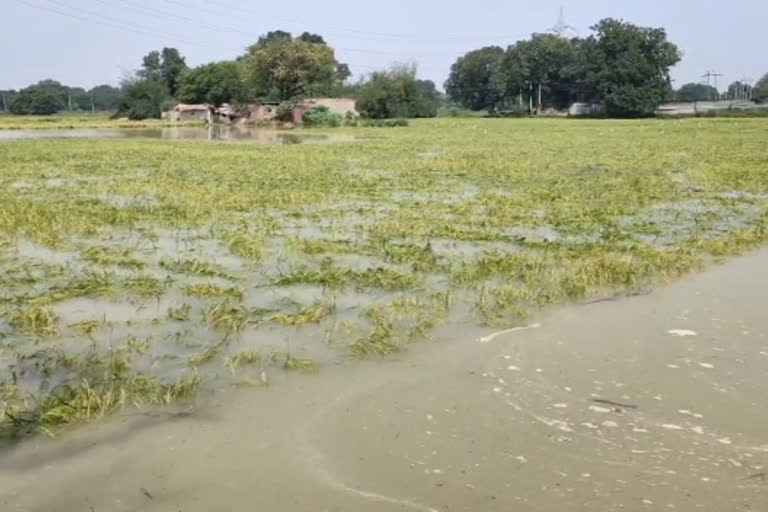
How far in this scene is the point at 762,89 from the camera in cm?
11106

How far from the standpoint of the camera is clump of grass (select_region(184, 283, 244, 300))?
6.50 m

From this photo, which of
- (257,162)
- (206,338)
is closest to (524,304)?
(206,338)

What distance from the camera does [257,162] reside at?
21375 millimetres

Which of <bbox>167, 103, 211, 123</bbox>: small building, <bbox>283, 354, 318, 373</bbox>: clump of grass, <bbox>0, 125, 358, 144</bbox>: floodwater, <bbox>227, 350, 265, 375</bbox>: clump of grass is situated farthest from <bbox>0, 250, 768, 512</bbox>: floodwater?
<bbox>167, 103, 211, 123</bbox>: small building

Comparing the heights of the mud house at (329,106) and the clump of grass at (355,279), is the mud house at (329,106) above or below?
above

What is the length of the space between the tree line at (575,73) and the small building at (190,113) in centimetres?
3790

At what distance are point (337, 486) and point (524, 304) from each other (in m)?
3.32

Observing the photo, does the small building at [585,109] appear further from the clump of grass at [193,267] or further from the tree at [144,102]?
the clump of grass at [193,267]

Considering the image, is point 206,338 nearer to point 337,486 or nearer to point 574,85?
point 337,486

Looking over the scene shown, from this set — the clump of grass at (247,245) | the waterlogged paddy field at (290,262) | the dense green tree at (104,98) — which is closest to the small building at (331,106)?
the waterlogged paddy field at (290,262)

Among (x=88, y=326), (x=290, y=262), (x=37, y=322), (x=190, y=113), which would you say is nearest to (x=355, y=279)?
(x=290, y=262)

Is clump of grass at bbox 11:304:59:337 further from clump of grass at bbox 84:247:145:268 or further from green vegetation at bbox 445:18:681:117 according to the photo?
green vegetation at bbox 445:18:681:117

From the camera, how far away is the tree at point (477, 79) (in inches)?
4149

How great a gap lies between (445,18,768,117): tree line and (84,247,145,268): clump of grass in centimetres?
7434
